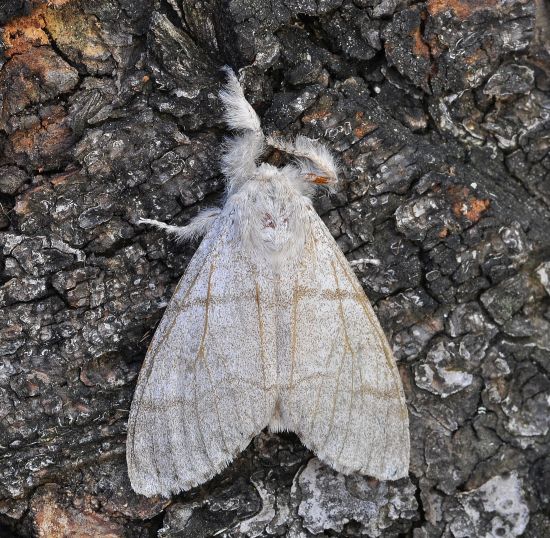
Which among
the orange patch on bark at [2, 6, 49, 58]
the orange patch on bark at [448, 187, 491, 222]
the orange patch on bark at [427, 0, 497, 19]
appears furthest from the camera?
the orange patch on bark at [448, 187, 491, 222]

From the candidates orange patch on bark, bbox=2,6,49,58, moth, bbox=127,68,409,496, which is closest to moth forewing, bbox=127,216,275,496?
moth, bbox=127,68,409,496

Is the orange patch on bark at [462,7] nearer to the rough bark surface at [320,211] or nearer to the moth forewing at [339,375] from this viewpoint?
the rough bark surface at [320,211]

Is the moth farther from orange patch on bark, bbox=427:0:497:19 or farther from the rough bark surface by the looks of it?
orange patch on bark, bbox=427:0:497:19

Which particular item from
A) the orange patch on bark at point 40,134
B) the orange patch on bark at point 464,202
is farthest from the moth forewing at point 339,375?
the orange patch on bark at point 40,134

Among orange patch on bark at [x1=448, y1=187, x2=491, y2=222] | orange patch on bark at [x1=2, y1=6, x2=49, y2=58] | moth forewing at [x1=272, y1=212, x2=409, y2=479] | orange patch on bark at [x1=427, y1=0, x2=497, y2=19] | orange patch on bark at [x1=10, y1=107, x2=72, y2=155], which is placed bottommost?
moth forewing at [x1=272, y1=212, x2=409, y2=479]

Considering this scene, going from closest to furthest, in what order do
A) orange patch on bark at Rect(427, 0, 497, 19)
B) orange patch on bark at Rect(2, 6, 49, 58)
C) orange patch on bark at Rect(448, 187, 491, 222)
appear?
orange patch on bark at Rect(2, 6, 49, 58) < orange patch on bark at Rect(427, 0, 497, 19) < orange patch on bark at Rect(448, 187, 491, 222)

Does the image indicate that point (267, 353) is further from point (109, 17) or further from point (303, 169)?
point (109, 17)
